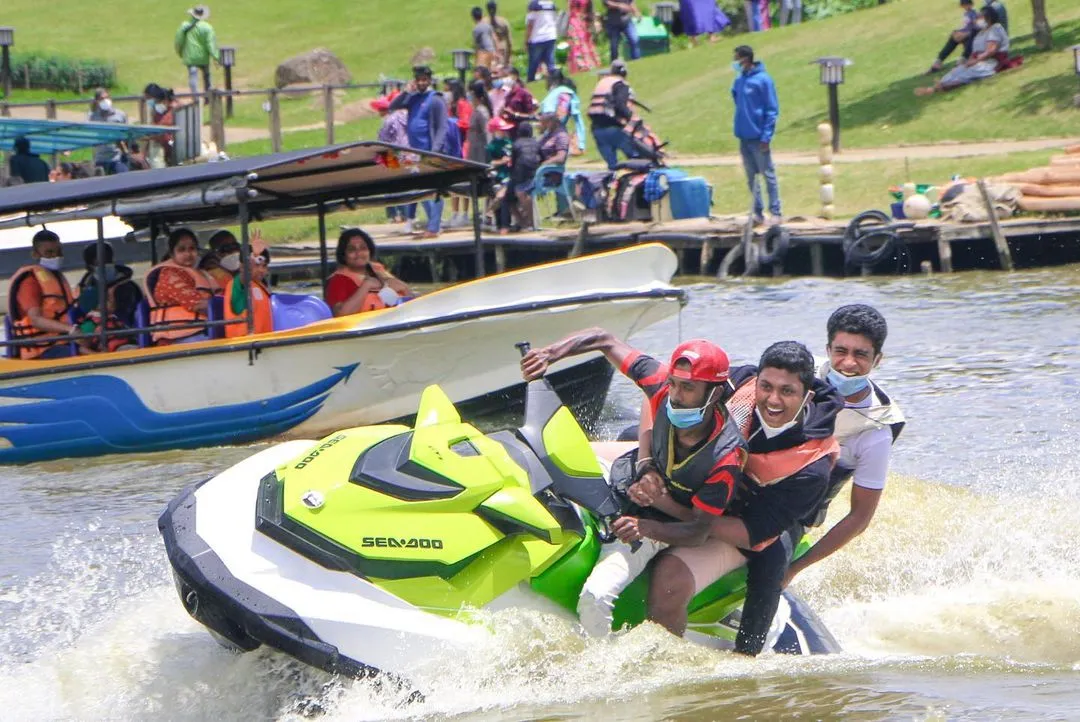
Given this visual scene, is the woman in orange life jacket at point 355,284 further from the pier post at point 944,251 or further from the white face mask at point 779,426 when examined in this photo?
the pier post at point 944,251

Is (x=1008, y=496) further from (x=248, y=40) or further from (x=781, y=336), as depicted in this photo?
(x=248, y=40)

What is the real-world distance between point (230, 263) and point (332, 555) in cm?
A: 646

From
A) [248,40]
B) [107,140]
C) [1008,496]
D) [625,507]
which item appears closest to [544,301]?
[1008,496]

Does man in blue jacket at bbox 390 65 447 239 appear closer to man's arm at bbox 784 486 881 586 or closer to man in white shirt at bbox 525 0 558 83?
man in white shirt at bbox 525 0 558 83

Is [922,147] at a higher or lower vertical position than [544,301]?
higher

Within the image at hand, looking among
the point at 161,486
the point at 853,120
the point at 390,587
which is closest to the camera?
the point at 390,587

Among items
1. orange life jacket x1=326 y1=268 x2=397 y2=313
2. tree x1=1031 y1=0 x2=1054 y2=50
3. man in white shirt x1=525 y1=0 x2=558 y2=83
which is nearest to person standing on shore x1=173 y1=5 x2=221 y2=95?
man in white shirt x1=525 y1=0 x2=558 y2=83

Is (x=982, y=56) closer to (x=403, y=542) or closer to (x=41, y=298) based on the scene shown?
(x=41, y=298)

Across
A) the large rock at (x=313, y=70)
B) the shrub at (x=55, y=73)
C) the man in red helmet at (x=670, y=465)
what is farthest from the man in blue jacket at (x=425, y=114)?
the shrub at (x=55, y=73)

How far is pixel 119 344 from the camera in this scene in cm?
1088

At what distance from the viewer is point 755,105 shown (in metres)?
17.5

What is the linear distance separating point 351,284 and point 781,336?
469cm

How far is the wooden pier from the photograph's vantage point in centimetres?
1758

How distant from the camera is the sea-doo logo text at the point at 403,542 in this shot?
4848mm
